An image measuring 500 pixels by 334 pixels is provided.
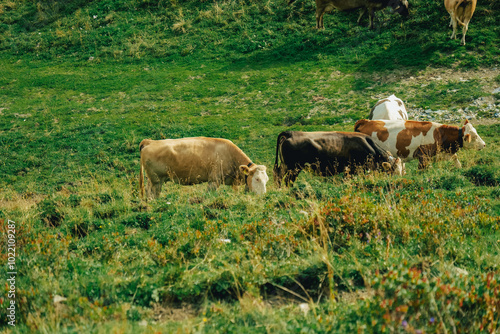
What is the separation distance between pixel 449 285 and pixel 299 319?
136cm

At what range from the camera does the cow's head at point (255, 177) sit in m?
9.97

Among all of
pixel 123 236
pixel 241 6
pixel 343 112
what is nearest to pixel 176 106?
pixel 343 112

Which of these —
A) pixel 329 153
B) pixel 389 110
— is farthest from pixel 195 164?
pixel 389 110

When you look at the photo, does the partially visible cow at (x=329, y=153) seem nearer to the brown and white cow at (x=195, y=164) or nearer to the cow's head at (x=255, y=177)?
the cow's head at (x=255, y=177)

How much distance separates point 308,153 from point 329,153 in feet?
1.70

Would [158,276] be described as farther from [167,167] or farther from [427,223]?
[167,167]

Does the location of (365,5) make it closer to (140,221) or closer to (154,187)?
(154,187)

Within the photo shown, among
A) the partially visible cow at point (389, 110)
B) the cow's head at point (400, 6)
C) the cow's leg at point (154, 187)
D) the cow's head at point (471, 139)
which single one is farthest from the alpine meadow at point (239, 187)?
the partially visible cow at point (389, 110)

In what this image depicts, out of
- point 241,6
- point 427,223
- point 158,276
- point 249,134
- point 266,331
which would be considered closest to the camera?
point 266,331

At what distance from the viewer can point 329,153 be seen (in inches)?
434

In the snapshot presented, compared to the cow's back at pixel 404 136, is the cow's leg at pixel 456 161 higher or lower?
lower

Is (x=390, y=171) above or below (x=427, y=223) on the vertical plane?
below

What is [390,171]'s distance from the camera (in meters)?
10.3

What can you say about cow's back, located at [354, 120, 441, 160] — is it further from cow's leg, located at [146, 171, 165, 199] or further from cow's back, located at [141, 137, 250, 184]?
cow's leg, located at [146, 171, 165, 199]
